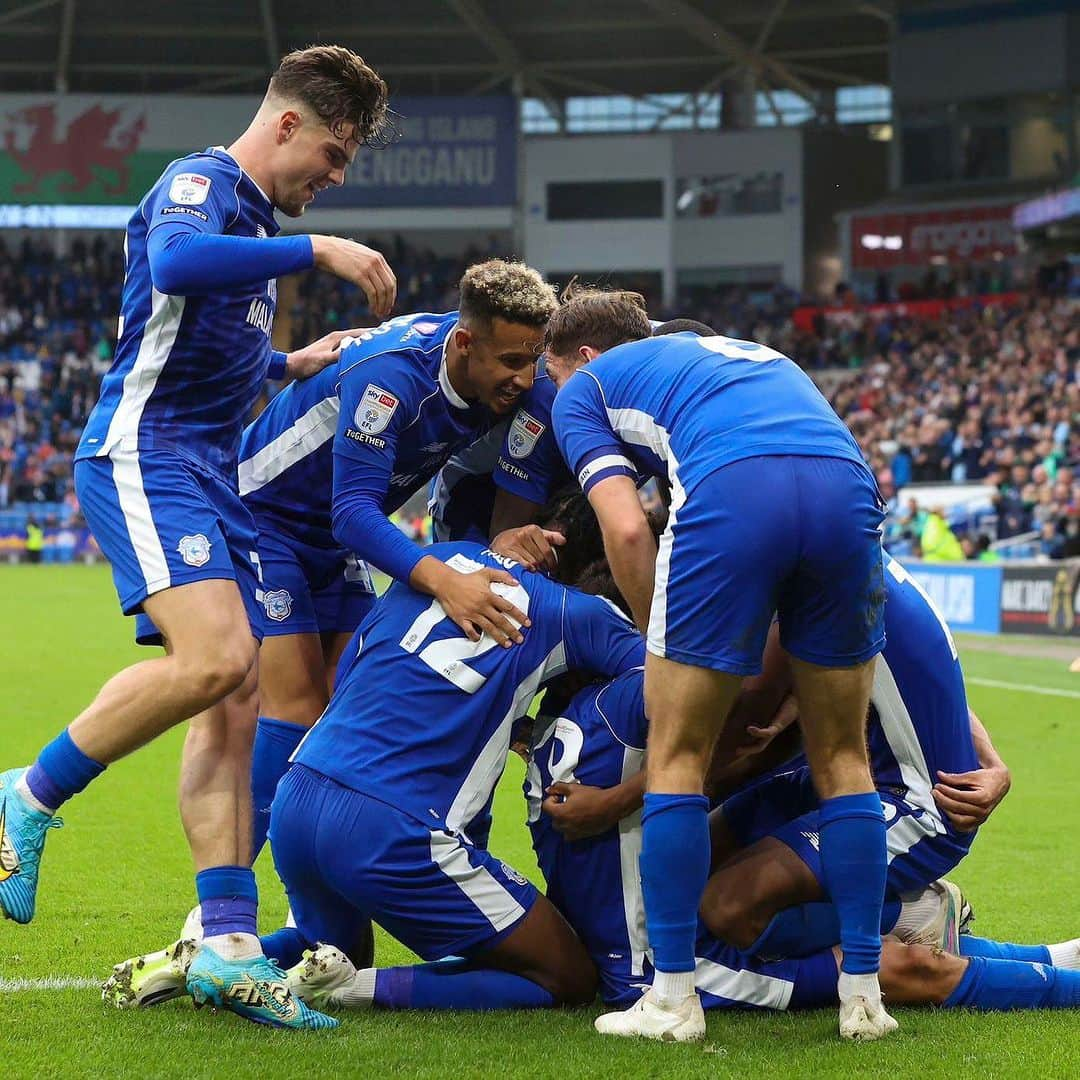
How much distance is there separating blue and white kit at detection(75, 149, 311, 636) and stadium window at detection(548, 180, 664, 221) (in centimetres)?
3962

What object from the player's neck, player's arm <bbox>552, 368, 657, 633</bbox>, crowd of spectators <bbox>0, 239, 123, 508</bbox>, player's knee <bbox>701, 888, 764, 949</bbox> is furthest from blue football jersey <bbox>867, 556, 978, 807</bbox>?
crowd of spectators <bbox>0, 239, 123, 508</bbox>

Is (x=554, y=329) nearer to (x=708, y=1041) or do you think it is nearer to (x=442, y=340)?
(x=442, y=340)

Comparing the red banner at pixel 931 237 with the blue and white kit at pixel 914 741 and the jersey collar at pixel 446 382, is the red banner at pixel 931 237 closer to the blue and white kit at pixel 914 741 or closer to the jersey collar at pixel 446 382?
the jersey collar at pixel 446 382

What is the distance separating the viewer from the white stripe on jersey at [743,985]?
12.0ft

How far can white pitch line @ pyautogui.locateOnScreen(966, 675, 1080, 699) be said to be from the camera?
37.6 feet

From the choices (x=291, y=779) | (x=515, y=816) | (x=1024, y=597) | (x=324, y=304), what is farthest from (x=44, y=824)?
(x=324, y=304)

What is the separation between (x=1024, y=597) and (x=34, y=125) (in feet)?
106

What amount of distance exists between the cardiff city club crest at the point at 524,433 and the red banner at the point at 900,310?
3119 cm

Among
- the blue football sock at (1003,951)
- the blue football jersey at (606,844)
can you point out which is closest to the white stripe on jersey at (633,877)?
the blue football jersey at (606,844)

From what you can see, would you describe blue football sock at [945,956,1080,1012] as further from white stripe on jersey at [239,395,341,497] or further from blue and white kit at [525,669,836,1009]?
white stripe on jersey at [239,395,341,497]

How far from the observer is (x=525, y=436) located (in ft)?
14.8

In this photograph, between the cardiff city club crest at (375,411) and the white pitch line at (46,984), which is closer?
the white pitch line at (46,984)

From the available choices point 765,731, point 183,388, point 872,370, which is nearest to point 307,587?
point 183,388

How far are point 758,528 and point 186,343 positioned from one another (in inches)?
61.3
